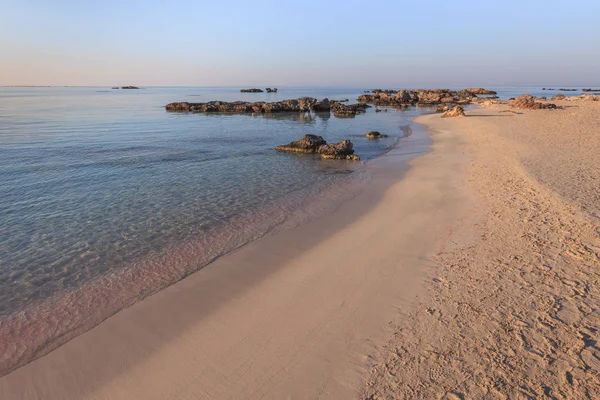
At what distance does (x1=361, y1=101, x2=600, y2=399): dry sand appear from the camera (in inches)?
164

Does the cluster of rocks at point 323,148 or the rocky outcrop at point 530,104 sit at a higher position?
the rocky outcrop at point 530,104

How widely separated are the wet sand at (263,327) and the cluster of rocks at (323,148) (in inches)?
449

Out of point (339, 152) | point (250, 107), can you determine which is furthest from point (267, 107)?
point (339, 152)

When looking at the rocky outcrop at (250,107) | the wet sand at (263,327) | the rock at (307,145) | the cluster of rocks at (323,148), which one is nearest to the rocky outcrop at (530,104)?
the rocky outcrop at (250,107)

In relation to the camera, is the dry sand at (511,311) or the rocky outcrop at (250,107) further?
the rocky outcrop at (250,107)

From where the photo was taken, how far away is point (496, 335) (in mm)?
4961

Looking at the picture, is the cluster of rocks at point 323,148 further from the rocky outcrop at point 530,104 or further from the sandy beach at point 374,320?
the rocky outcrop at point 530,104

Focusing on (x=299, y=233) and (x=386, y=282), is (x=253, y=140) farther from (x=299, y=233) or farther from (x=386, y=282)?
(x=386, y=282)

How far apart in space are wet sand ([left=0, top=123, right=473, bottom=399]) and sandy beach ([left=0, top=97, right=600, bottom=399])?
0.08 ft

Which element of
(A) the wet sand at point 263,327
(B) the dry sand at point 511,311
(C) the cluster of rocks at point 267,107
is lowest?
(C) the cluster of rocks at point 267,107

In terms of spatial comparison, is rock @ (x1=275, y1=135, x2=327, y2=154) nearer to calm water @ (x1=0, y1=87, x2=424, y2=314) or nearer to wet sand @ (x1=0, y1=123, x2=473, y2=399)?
calm water @ (x1=0, y1=87, x2=424, y2=314)

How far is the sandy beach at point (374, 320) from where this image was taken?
4395 millimetres

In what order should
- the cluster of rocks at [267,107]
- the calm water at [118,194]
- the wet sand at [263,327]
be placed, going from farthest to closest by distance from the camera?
1. the cluster of rocks at [267,107]
2. the calm water at [118,194]
3. the wet sand at [263,327]

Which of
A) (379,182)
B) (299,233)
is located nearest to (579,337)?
(299,233)
